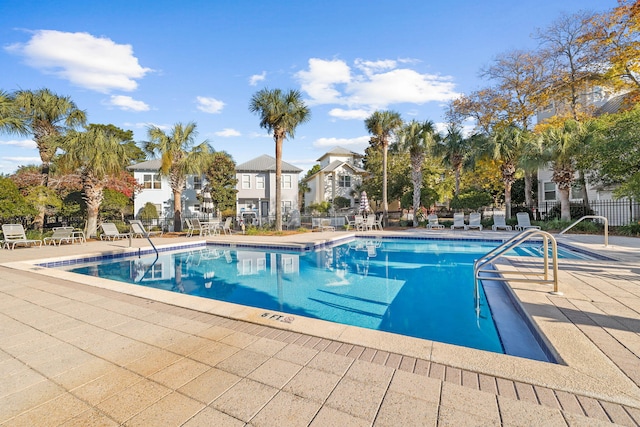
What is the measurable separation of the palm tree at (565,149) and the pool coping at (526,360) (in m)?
13.7

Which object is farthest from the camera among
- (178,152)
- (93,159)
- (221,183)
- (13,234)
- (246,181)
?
(246,181)

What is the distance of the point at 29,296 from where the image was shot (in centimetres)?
484

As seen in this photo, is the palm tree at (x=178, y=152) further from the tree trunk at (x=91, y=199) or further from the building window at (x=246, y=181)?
the building window at (x=246, y=181)

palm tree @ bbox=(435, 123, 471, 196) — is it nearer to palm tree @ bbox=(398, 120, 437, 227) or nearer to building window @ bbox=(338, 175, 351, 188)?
palm tree @ bbox=(398, 120, 437, 227)

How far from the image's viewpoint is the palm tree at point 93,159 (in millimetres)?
13758

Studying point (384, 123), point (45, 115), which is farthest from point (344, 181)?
point (45, 115)

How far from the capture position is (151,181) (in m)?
25.1

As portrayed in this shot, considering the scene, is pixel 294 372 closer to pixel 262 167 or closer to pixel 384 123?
pixel 384 123

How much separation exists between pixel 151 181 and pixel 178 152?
366 inches

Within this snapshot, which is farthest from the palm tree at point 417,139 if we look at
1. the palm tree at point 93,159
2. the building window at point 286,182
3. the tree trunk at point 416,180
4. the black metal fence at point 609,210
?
the palm tree at point 93,159

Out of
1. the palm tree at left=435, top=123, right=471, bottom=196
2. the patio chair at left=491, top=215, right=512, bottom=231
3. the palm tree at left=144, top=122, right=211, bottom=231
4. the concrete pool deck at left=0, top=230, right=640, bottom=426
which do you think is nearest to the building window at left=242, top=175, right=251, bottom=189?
the palm tree at left=144, top=122, right=211, bottom=231

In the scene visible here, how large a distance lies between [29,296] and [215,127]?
58.2 ft

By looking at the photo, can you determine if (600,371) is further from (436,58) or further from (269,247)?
(436,58)

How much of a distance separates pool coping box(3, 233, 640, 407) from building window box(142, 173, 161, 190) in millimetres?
24358
